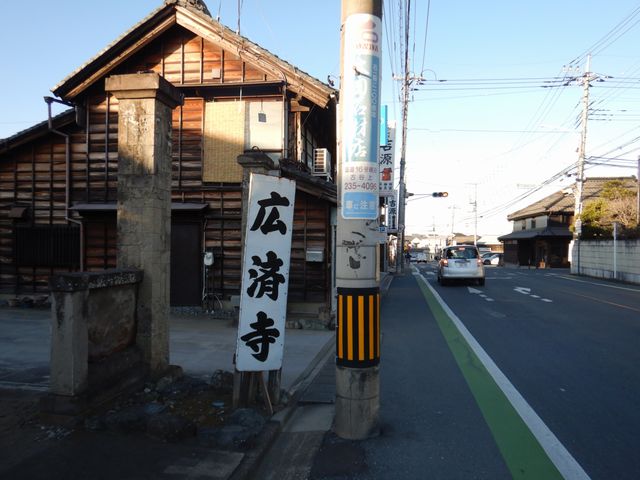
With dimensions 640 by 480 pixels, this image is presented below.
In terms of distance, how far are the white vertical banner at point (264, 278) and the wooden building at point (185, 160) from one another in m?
5.63

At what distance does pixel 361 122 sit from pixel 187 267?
841 centimetres

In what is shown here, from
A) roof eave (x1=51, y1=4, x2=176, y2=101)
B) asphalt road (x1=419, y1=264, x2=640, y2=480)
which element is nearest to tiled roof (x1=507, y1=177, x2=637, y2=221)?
asphalt road (x1=419, y1=264, x2=640, y2=480)

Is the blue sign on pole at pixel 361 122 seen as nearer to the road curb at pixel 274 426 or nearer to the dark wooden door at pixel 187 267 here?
the road curb at pixel 274 426

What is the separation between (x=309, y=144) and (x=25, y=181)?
785cm

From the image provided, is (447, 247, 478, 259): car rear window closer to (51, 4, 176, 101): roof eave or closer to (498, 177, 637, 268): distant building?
(51, 4, 176, 101): roof eave

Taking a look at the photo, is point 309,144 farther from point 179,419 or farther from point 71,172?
point 179,419

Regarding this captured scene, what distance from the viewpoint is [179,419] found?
14.1 ft

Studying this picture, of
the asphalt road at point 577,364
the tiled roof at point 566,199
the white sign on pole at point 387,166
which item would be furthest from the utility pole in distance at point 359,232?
the tiled roof at point 566,199

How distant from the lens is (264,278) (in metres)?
5.14

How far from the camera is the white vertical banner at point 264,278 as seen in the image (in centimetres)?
505

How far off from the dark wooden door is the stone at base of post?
8.00 meters

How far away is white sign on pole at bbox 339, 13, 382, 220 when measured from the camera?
176 inches

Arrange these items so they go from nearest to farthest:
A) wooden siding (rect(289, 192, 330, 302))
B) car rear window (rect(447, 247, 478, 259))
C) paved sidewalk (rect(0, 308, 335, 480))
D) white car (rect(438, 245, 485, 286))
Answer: paved sidewalk (rect(0, 308, 335, 480))
wooden siding (rect(289, 192, 330, 302))
white car (rect(438, 245, 485, 286))
car rear window (rect(447, 247, 478, 259))

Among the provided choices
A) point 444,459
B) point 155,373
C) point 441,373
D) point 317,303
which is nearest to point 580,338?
point 441,373
